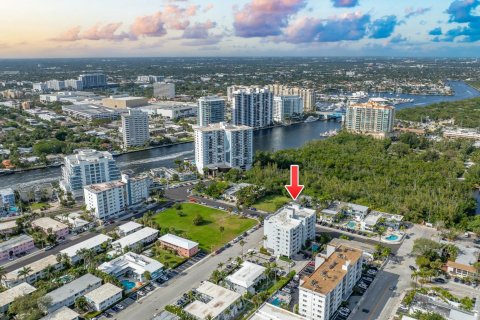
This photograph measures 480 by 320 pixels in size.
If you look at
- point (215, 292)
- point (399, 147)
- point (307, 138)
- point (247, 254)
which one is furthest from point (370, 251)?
point (307, 138)

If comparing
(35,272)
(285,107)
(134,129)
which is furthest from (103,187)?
(285,107)

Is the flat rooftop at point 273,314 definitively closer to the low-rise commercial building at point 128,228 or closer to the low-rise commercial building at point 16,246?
the low-rise commercial building at point 128,228

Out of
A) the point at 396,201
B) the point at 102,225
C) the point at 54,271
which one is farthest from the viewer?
the point at 396,201

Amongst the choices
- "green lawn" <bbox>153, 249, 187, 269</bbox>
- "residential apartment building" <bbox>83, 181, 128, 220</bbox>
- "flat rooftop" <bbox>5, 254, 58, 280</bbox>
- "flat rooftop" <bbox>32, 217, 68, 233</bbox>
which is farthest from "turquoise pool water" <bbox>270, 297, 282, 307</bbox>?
"flat rooftop" <bbox>32, 217, 68, 233</bbox>

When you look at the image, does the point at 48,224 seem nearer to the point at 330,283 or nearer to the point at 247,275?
the point at 247,275

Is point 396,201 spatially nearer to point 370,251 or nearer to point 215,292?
point 370,251
